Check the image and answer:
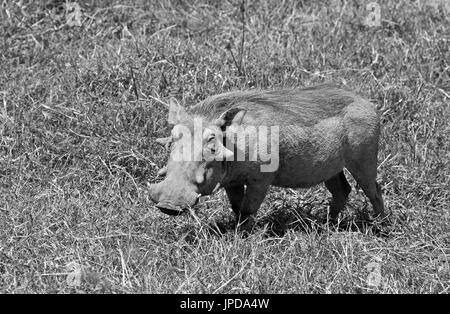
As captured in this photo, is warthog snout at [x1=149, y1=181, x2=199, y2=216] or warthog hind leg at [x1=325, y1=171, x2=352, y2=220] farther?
warthog hind leg at [x1=325, y1=171, x2=352, y2=220]

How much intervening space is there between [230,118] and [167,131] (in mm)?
1479

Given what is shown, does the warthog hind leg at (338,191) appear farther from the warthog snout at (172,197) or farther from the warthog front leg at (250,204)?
the warthog snout at (172,197)

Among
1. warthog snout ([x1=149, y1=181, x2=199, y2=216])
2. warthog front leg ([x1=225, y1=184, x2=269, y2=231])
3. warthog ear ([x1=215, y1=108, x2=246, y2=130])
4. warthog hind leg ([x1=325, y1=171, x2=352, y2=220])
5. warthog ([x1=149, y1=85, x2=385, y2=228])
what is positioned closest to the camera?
warthog snout ([x1=149, y1=181, x2=199, y2=216])

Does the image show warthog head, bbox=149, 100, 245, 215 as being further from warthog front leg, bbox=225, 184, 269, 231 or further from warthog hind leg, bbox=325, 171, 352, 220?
warthog hind leg, bbox=325, 171, 352, 220

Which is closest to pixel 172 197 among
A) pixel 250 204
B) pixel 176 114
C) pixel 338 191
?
pixel 176 114

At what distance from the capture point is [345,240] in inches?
224

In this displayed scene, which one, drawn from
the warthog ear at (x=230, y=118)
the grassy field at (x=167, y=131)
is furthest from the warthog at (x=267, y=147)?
the grassy field at (x=167, y=131)

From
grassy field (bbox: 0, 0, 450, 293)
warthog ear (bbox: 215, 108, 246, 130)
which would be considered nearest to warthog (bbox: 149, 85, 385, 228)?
warthog ear (bbox: 215, 108, 246, 130)

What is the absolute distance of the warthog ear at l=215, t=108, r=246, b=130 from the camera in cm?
546

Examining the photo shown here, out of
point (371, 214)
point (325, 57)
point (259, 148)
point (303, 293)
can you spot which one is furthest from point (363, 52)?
point (303, 293)

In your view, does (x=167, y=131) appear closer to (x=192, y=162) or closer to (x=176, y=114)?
(x=176, y=114)

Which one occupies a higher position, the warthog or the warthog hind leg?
the warthog

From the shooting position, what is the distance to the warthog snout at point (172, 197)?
519 cm

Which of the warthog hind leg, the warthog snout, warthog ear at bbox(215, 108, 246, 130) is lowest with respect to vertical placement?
the warthog hind leg
